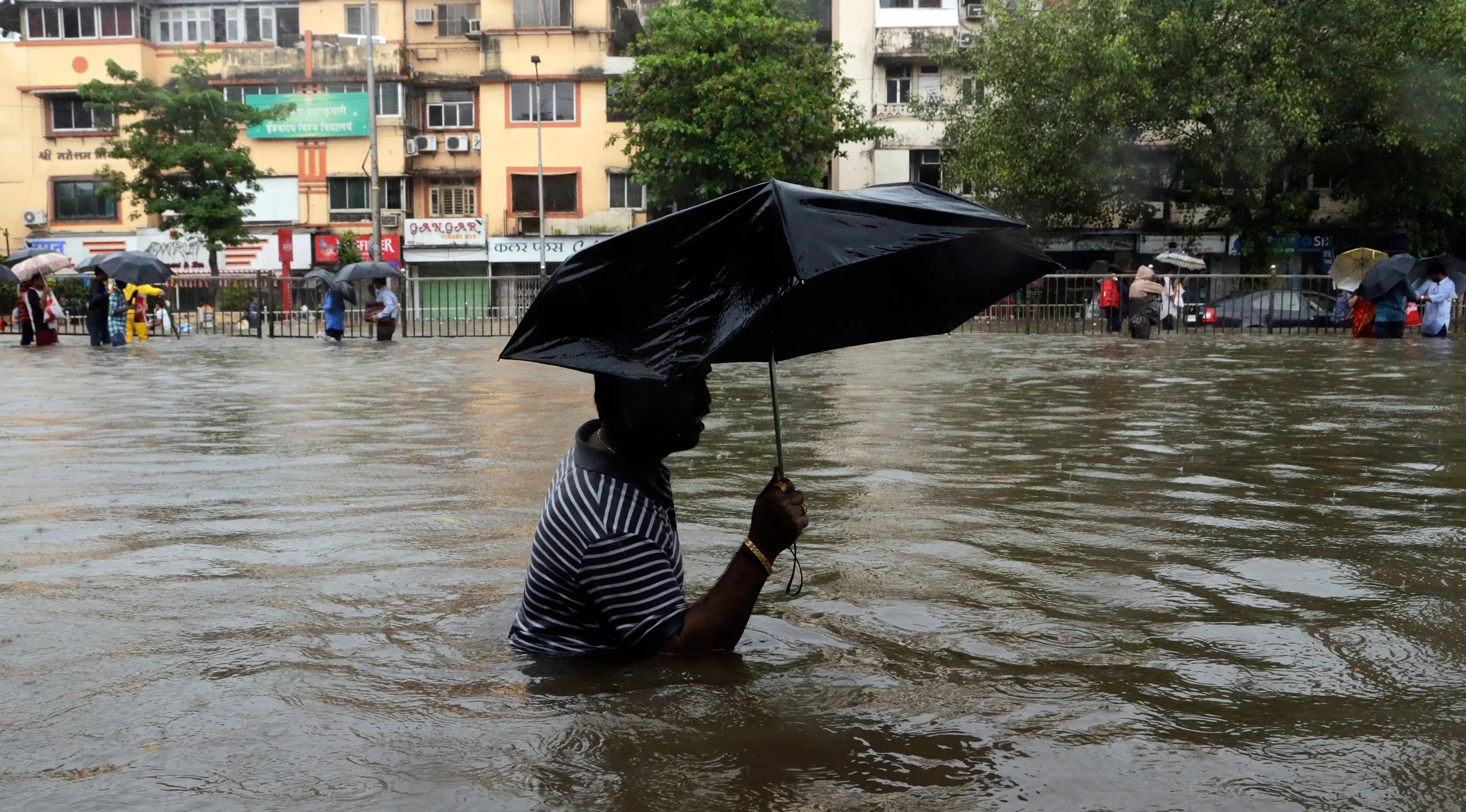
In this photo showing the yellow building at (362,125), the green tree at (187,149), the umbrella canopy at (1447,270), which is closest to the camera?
the umbrella canopy at (1447,270)

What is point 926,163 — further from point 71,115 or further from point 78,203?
point 71,115

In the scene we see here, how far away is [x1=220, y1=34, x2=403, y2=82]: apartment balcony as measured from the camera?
4628cm

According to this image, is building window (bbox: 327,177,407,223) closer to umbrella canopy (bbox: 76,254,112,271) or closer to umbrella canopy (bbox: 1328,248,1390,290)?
umbrella canopy (bbox: 76,254,112,271)

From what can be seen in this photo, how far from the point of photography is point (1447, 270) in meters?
23.9

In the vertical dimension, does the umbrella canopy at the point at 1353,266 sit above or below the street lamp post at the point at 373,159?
below

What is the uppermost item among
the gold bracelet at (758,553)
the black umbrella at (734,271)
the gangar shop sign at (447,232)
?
the gangar shop sign at (447,232)

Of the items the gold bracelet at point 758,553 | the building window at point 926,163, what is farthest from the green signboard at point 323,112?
the gold bracelet at point 758,553

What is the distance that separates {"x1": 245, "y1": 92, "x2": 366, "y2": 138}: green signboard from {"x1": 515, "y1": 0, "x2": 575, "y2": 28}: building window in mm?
5888

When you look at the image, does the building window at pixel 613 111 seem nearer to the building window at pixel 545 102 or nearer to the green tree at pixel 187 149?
the building window at pixel 545 102

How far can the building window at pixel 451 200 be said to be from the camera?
156ft

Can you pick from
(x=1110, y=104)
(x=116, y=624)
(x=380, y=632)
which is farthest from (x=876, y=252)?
(x=1110, y=104)

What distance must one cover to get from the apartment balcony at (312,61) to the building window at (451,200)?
400 centimetres

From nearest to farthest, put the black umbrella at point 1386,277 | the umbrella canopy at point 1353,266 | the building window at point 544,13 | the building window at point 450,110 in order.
Result: the black umbrella at point 1386,277 → the umbrella canopy at point 1353,266 → the building window at point 544,13 → the building window at point 450,110

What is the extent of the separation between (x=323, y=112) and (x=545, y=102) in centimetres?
741
